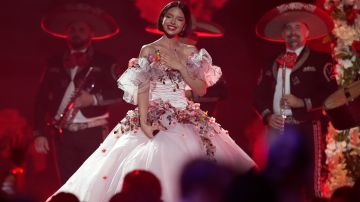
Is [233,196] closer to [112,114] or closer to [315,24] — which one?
[315,24]

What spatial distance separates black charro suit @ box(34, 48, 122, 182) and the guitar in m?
2.64

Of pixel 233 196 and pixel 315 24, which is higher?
pixel 315 24

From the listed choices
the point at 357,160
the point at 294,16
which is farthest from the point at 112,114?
the point at 357,160

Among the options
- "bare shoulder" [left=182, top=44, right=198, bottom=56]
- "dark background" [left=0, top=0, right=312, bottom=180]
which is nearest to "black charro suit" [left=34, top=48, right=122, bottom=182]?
"dark background" [left=0, top=0, right=312, bottom=180]

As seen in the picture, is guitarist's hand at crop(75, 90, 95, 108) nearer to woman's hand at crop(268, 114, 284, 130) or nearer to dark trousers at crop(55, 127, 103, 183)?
dark trousers at crop(55, 127, 103, 183)

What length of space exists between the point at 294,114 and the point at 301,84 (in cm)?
37

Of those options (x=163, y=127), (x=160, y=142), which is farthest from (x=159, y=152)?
(x=163, y=127)

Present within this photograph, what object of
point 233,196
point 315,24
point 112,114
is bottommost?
point 112,114

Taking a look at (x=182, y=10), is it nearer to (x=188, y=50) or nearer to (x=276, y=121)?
(x=188, y=50)

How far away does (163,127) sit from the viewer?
19.6 ft

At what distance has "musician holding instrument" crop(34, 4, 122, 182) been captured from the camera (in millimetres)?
8594

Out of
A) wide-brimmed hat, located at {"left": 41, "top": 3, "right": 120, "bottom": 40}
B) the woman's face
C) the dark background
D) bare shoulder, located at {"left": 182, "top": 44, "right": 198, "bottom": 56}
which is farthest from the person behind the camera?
the dark background

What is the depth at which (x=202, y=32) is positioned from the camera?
30.1ft

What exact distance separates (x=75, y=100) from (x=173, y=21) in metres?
2.81
